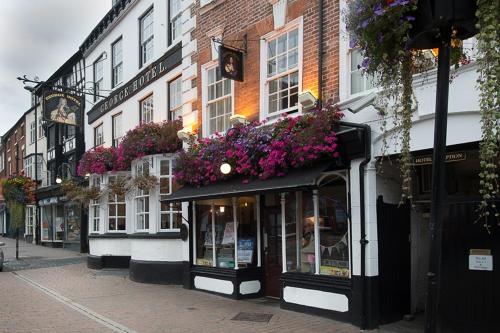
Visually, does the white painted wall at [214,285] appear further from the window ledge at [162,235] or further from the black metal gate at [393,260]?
the black metal gate at [393,260]

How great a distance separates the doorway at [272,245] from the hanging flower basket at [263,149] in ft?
3.36

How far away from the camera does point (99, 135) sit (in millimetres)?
21094

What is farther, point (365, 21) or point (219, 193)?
point (219, 193)

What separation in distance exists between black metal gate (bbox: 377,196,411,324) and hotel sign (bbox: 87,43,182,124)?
8.46 metres

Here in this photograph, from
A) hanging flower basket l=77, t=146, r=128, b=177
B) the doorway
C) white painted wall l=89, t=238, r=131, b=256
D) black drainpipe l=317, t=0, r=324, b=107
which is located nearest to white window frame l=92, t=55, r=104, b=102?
hanging flower basket l=77, t=146, r=128, b=177

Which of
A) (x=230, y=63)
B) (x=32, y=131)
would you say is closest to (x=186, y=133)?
(x=230, y=63)

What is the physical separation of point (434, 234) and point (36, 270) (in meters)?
16.8

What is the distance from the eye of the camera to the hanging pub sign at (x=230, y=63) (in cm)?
1060

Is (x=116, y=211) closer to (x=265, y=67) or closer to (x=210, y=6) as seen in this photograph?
(x=210, y=6)

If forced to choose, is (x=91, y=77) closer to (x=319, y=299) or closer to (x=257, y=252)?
(x=257, y=252)

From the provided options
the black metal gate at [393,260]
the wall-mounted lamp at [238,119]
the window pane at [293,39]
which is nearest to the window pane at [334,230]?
the black metal gate at [393,260]

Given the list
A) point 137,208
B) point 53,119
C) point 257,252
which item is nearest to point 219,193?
point 257,252

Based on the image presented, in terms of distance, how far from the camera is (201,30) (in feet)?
41.8

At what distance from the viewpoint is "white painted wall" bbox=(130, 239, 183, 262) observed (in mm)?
13549
